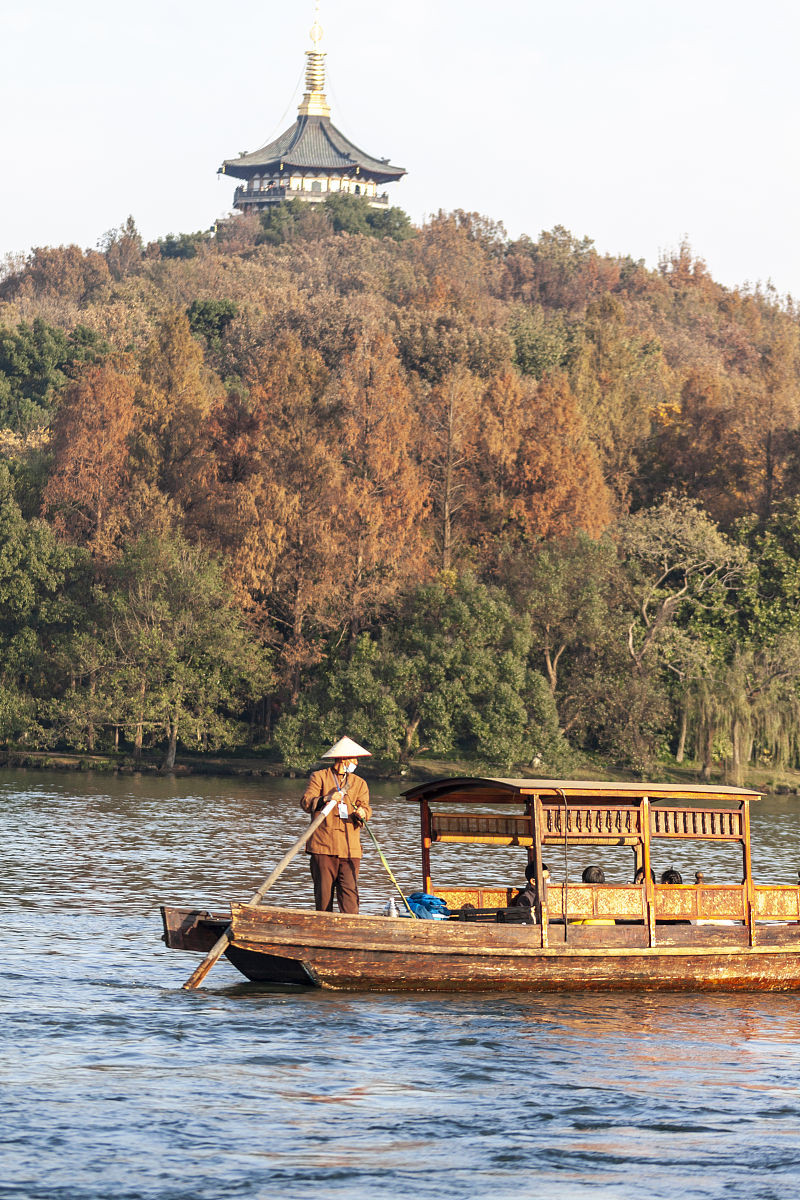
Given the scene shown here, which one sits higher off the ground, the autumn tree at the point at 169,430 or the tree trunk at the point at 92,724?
the autumn tree at the point at 169,430

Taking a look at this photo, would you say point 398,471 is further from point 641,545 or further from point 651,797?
point 651,797

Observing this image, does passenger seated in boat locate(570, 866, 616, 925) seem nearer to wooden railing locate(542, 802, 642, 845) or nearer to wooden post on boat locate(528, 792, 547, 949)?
wooden railing locate(542, 802, 642, 845)

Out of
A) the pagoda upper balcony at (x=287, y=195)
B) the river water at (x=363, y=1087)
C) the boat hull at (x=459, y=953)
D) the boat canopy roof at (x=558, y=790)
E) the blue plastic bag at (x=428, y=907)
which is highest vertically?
the pagoda upper balcony at (x=287, y=195)

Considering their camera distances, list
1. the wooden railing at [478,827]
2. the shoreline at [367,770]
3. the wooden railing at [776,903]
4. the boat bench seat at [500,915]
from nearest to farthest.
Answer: the boat bench seat at [500,915]
the wooden railing at [776,903]
the wooden railing at [478,827]
the shoreline at [367,770]

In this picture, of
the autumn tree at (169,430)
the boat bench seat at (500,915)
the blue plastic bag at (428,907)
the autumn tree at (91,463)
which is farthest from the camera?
the autumn tree at (91,463)

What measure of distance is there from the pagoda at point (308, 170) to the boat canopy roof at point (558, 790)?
129 m

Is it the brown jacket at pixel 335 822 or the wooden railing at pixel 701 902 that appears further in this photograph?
the wooden railing at pixel 701 902

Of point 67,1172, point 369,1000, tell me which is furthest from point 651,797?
point 67,1172

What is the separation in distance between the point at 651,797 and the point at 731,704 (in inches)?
1408

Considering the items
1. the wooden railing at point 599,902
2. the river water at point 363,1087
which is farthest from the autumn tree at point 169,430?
the wooden railing at point 599,902


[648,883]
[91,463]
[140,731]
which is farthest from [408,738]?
[648,883]

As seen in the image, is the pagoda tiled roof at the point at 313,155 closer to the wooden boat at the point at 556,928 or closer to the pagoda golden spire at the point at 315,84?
the pagoda golden spire at the point at 315,84

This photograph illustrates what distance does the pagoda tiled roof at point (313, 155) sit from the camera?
146000mm

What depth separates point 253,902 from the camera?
17.4 m
